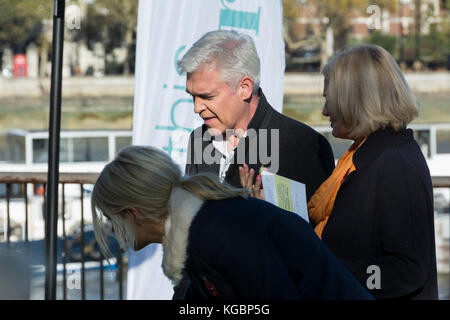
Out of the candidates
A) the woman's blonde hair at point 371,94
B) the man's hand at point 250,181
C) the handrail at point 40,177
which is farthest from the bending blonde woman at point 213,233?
the handrail at point 40,177

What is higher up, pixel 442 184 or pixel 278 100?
pixel 278 100

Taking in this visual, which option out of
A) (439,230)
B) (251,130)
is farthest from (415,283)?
(439,230)

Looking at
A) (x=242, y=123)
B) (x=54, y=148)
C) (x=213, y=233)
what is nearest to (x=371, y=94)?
(x=242, y=123)

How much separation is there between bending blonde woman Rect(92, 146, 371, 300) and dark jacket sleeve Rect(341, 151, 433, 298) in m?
0.36

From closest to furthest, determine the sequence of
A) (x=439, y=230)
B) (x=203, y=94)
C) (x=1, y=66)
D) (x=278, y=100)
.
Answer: (x=203, y=94), (x=278, y=100), (x=439, y=230), (x=1, y=66)

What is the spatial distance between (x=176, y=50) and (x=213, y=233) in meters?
2.94

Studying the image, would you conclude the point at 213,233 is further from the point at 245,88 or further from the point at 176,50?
the point at 176,50

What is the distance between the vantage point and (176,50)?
4.72m

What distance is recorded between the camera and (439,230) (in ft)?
59.0

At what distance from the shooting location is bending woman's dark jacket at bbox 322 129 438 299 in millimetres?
2393
